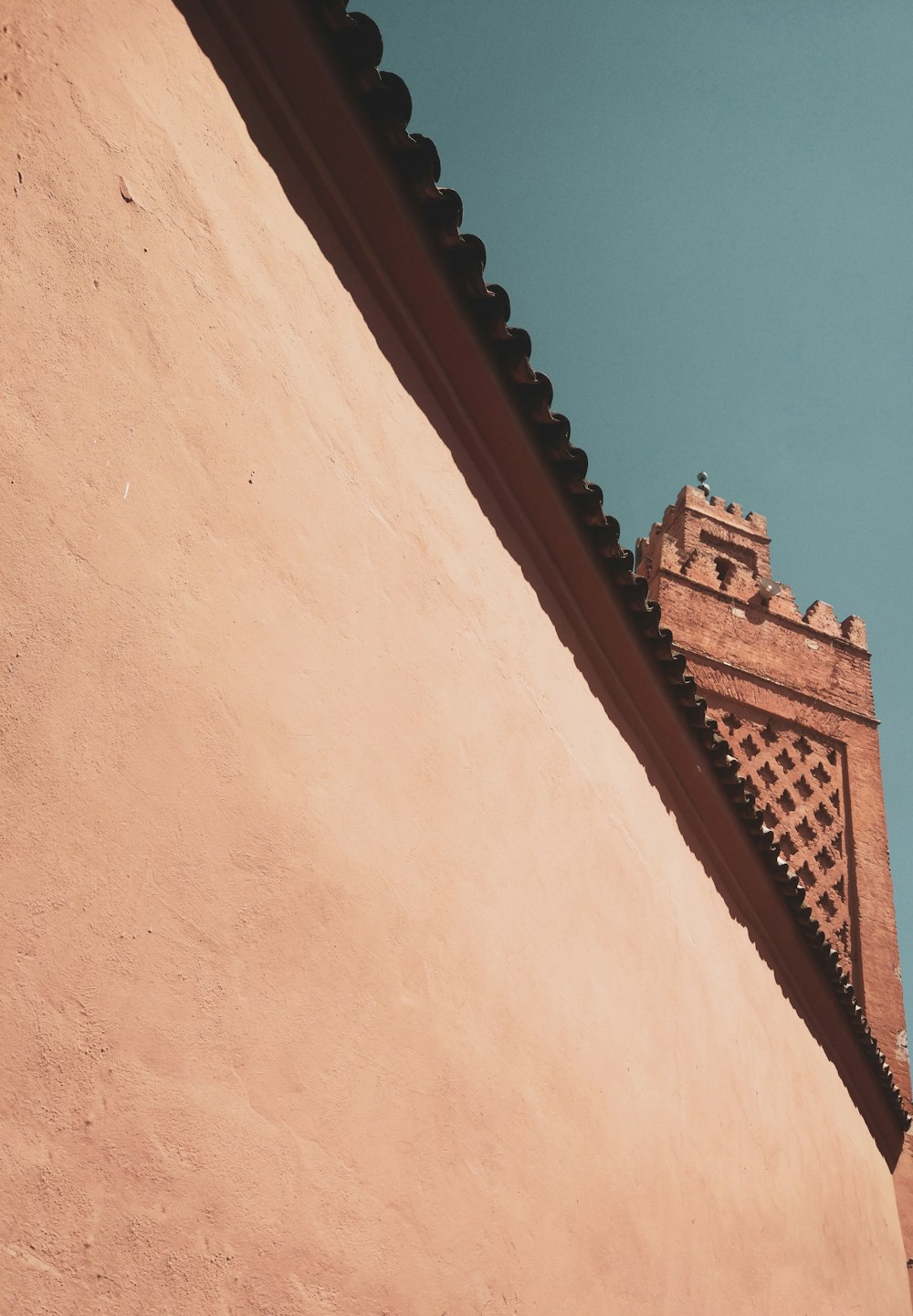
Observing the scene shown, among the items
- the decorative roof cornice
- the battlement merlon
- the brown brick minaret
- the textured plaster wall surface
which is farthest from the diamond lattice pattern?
the textured plaster wall surface

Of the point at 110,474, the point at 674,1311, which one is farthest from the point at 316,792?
the point at 674,1311

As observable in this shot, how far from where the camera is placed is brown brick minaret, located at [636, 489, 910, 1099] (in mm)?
8023

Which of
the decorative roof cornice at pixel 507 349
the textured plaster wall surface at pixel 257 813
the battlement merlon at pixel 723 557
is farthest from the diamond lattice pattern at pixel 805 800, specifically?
the textured plaster wall surface at pixel 257 813

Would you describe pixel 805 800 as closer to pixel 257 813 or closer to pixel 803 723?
pixel 803 723

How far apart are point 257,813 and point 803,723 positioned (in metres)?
7.30

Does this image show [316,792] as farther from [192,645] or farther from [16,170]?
[16,170]

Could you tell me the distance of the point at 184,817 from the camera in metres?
2.12

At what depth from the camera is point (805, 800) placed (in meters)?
8.50

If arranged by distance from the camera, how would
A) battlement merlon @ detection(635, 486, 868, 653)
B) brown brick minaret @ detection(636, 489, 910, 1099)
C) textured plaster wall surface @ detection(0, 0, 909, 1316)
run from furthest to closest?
1. battlement merlon @ detection(635, 486, 868, 653)
2. brown brick minaret @ detection(636, 489, 910, 1099)
3. textured plaster wall surface @ detection(0, 0, 909, 1316)

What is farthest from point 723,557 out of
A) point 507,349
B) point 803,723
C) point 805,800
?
point 507,349

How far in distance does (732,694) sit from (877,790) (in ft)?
4.37

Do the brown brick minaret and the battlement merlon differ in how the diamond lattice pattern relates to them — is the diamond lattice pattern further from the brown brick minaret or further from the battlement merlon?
the battlement merlon

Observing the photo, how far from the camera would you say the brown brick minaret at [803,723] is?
802cm

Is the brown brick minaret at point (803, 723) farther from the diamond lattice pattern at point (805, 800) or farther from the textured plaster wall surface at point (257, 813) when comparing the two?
the textured plaster wall surface at point (257, 813)
